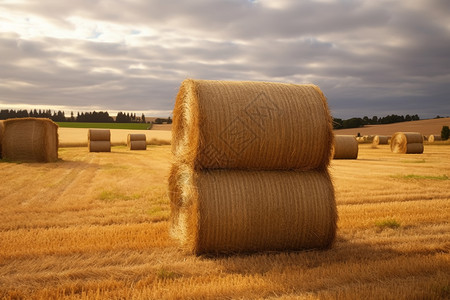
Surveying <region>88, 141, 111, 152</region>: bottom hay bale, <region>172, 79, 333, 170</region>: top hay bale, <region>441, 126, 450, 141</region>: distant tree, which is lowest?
<region>88, 141, 111, 152</region>: bottom hay bale

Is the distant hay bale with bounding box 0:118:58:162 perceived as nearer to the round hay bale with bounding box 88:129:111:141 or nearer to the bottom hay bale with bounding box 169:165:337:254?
the round hay bale with bounding box 88:129:111:141

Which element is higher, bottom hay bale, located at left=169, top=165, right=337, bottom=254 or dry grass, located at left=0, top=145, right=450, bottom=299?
bottom hay bale, located at left=169, top=165, right=337, bottom=254

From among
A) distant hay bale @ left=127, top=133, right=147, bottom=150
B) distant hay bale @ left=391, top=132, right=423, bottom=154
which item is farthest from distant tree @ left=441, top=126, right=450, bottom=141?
distant hay bale @ left=127, top=133, right=147, bottom=150

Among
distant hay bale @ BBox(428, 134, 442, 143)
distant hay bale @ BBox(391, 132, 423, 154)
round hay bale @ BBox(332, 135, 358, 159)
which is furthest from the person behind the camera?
distant hay bale @ BBox(428, 134, 442, 143)

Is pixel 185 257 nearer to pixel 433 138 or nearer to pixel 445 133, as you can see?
pixel 433 138

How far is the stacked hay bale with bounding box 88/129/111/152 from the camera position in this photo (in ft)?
82.5

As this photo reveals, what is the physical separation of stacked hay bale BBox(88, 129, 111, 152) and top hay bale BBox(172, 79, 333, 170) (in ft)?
67.2

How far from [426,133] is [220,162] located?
42276mm

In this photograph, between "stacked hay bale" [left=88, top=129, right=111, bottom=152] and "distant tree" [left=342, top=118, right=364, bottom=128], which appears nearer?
"stacked hay bale" [left=88, top=129, right=111, bottom=152]

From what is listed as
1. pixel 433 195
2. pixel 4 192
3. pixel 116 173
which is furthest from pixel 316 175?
pixel 116 173

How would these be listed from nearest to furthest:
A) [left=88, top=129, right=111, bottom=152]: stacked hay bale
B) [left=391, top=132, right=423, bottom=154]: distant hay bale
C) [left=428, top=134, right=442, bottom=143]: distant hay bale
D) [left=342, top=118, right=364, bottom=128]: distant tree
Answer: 1. [left=391, top=132, right=423, bottom=154]: distant hay bale
2. [left=88, top=129, right=111, bottom=152]: stacked hay bale
3. [left=428, top=134, right=442, bottom=143]: distant hay bale
4. [left=342, top=118, right=364, bottom=128]: distant tree

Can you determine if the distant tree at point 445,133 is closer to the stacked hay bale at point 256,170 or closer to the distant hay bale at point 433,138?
the distant hay bale at point 433,138

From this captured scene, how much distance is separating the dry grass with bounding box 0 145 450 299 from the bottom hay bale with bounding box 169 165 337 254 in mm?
182

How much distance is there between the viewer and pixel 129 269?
179 inches
